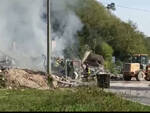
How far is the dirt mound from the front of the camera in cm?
→ 2438

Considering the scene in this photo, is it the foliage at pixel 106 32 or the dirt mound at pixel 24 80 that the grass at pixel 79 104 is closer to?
the dirt mound at pixel 24 80

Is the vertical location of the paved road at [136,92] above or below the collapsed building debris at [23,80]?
below

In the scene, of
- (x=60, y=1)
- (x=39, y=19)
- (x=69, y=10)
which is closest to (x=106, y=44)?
(x=69, y=10)

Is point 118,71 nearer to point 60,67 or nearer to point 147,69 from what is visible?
point 147,69

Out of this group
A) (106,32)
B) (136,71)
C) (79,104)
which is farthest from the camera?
(106,32)

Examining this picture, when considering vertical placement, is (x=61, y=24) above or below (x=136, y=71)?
above

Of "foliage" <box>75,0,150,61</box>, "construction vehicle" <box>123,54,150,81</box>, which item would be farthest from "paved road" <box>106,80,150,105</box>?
"foliage" <box>75,0,150,61</box>

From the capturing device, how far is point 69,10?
54.5 m

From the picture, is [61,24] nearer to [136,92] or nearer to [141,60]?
[141,60]

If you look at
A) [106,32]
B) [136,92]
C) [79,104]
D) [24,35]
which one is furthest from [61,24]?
[79,104]

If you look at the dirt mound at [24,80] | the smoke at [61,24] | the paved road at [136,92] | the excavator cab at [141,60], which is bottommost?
the paved road at [136,92]

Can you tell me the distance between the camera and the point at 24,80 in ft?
81.6

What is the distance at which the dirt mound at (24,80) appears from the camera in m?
24.4

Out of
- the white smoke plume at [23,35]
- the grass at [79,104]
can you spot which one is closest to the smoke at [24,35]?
the white smoke plume at [23,35]
